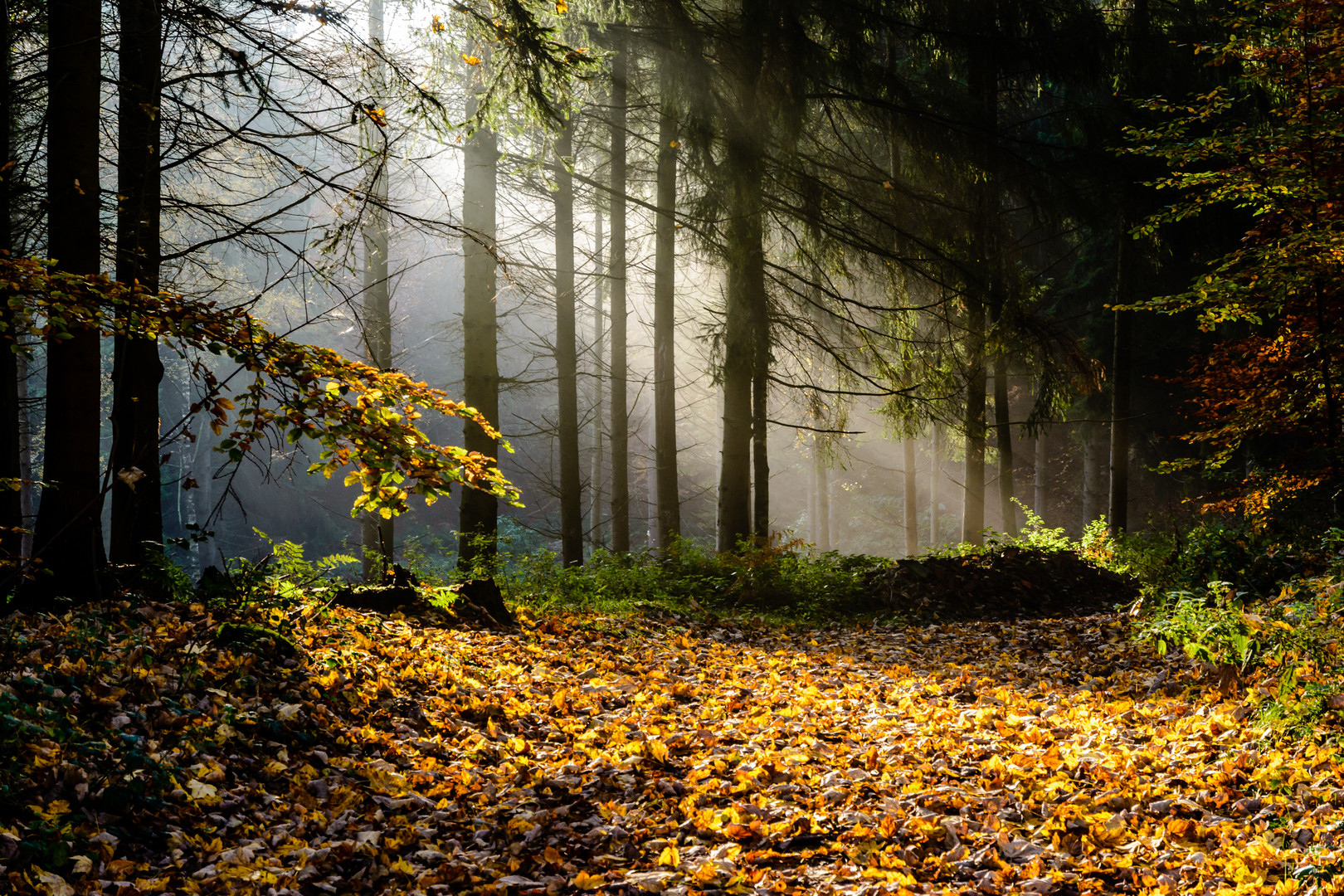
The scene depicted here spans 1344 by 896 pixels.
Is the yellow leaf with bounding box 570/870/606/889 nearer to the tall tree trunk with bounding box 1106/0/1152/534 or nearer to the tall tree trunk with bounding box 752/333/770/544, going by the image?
the tall tree trunk with bounding box 752/333/770/544

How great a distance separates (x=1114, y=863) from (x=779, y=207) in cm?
771

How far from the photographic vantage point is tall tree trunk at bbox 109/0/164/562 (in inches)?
198

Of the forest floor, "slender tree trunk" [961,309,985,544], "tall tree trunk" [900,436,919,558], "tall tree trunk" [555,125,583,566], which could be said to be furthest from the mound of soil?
"tall tree trunk" [900,436,919,558]

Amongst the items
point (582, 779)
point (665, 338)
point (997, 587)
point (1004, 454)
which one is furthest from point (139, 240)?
point (1004, 454)

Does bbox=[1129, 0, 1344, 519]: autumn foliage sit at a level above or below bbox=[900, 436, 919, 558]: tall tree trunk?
above

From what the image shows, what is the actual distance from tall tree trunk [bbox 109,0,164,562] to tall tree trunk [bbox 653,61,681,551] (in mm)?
5717

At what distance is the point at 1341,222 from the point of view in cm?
636

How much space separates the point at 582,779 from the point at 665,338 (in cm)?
779

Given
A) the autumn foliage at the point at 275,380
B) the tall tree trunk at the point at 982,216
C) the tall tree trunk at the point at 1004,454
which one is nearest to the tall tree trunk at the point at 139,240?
the autumn foliage at the point at 275,380

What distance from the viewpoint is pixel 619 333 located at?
48.7 ft

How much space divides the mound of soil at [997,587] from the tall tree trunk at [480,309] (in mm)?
4629

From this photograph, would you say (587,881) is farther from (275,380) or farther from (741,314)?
(741,314)

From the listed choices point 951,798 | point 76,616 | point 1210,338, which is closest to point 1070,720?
point 951,798

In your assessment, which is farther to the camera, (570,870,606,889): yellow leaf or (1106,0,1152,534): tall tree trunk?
(1106,0,1152,534): tall tree trunk
